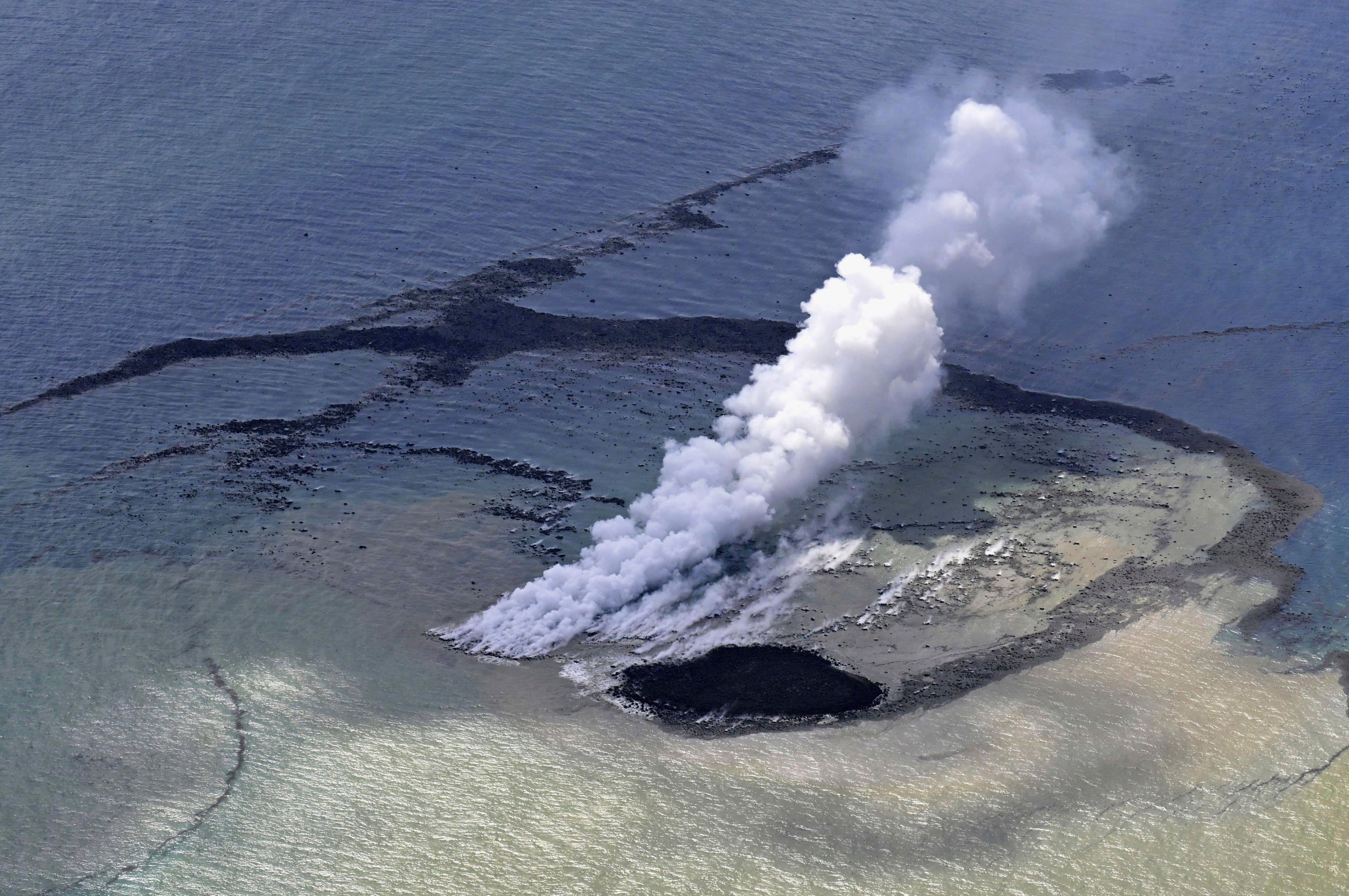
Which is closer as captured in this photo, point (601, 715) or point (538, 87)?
point (601, 715)

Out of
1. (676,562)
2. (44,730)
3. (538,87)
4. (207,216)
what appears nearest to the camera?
(44,730)

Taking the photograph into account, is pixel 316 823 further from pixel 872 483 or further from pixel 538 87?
pixel 538 87

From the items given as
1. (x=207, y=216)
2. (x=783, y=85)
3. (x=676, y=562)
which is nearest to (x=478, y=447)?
(x=676, y=562)

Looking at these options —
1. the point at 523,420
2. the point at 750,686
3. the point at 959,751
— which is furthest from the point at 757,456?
the point at 959,751

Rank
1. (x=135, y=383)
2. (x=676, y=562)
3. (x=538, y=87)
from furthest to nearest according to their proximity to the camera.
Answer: (x=538, y=87), (x=135, y=383), (x=676, y=562)

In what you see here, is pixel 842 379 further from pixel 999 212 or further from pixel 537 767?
pixel 537 767
